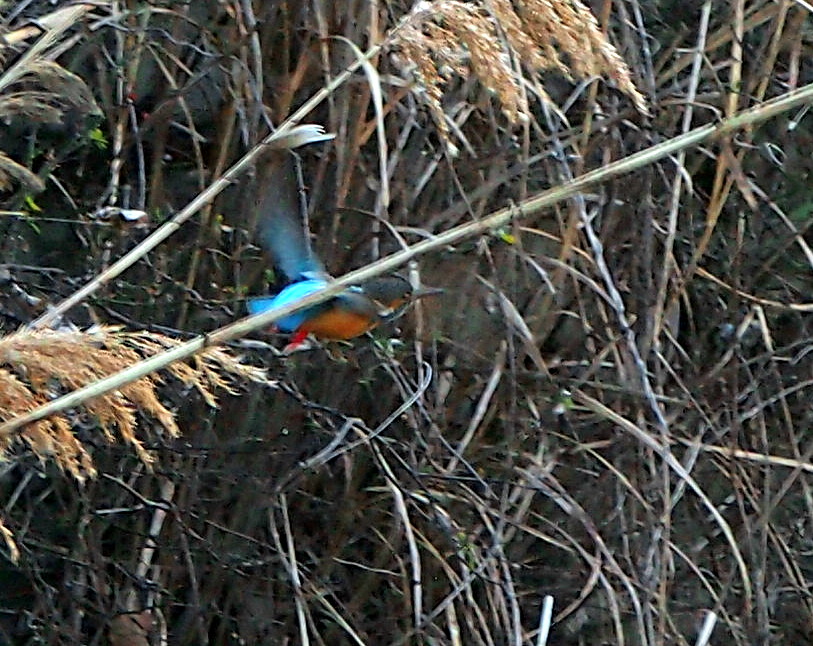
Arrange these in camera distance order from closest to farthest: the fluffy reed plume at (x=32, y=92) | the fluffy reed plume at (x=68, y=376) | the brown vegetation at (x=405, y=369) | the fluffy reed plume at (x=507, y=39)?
the fluffy reed plume at (x=68, y=376)
the fluffy reed plume at (x=507, y=39)
the fluffy reed plume at (x=32, y=92)
the brown vegetation at (x=405, y=369)

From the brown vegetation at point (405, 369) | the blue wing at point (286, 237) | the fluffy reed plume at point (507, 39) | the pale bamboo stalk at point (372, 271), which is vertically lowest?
the brown vegetation at point (405, 369)

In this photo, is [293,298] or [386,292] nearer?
[293,298]

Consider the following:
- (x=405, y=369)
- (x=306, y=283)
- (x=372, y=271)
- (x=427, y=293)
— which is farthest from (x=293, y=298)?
(x=405, y=369)

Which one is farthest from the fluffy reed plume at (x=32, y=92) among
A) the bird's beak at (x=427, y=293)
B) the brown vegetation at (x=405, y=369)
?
the bird's beak at (x=427, y=293)

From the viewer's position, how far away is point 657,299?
197 centimetres

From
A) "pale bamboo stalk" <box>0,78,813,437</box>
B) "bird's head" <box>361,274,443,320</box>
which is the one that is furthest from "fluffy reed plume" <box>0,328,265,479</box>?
"bird's head" <box>361,274,443,320</box>

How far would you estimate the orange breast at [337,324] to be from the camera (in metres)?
1.37

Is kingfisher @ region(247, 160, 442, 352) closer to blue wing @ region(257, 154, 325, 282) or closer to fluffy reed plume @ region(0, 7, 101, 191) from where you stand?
blue wing @ region(257, 154, 325, 282)

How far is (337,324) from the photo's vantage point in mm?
1385

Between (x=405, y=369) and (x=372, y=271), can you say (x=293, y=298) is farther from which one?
(x=405, y=369)

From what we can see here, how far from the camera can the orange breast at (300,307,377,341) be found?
1369mm

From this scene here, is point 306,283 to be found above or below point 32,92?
below

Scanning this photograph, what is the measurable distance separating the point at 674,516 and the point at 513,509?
1.18 feet

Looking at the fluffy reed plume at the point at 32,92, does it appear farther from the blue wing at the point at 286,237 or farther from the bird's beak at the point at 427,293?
the bird's beak at the point at 427,293
